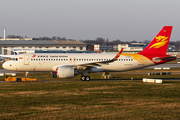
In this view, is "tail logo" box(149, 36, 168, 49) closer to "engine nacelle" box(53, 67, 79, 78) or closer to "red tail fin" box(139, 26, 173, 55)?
"red tail fin" box(139, 26, 173, 55)

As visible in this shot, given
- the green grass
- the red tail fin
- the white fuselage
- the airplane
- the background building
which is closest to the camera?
the green grass

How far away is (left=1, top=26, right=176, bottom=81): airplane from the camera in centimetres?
4381

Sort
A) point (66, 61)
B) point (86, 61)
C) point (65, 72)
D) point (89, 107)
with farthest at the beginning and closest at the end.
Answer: point (86, 61), point (66, 61), point (65, 72), point (89, 107)

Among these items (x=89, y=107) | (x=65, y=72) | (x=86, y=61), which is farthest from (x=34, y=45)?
(x=89, y=107)

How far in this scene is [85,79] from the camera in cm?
4447

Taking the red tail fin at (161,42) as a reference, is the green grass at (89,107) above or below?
below

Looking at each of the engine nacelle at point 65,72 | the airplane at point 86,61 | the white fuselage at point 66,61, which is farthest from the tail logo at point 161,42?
the engine nacelle at point 65,72

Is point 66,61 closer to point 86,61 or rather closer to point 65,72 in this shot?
point 86,61

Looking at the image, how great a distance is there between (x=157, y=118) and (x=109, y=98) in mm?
9076

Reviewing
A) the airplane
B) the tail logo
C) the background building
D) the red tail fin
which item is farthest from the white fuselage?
the background building

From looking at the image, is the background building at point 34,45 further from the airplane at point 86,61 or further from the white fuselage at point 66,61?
the airplane at point 86,61

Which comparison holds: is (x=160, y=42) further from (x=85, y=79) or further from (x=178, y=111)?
(x=178, y=111)

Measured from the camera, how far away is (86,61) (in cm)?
4544

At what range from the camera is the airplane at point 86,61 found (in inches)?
1725
